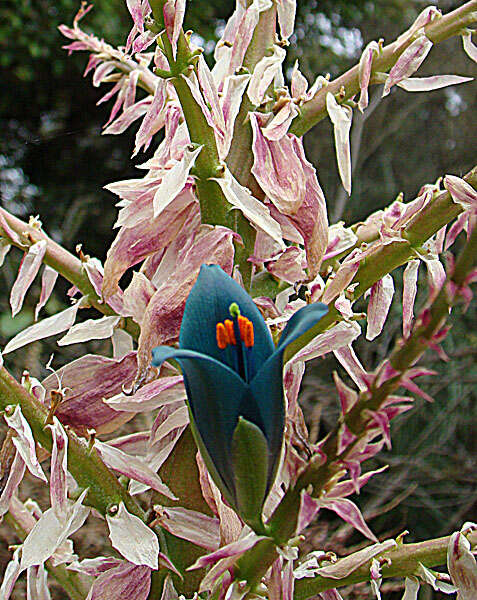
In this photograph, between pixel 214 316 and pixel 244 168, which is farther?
pixel 244 168

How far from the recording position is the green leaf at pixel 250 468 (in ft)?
0.68

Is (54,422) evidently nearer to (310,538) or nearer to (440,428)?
(310,538)

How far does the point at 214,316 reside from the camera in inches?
9.2

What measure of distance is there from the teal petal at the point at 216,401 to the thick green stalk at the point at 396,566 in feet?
0.36

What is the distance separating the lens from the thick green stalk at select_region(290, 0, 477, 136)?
0.32 metres

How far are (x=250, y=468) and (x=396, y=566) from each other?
13 cm

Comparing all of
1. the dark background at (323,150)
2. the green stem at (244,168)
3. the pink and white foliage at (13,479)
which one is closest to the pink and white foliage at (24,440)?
the pink and white foliage at (13,479)

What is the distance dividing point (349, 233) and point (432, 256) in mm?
50

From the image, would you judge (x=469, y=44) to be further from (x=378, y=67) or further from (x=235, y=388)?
(x=235, y=388)

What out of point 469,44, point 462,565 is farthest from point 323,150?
point 462,565

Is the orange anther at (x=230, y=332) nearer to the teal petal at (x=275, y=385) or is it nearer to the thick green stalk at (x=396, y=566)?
the teal petal at (x=275, y=385)

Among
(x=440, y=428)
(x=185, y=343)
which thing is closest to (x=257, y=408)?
(x=185, y=343)

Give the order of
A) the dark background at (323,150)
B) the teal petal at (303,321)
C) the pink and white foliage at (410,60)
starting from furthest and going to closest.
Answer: the dark background at (323,150) → the pink and white foliage at (410,60) → the teal petal at (303,321)

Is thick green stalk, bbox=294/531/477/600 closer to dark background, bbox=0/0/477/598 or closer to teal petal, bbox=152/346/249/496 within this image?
teal petal, bbox=152/346/249/496
